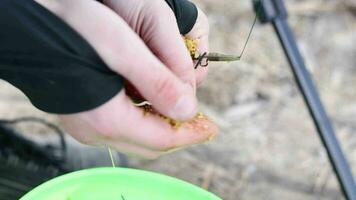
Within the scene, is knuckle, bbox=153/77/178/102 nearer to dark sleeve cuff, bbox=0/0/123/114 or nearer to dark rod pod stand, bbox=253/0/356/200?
dark sleeve cuff, bbox=0/0/123/114

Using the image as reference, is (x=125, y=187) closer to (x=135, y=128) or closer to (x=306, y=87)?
(x=135, y=128)

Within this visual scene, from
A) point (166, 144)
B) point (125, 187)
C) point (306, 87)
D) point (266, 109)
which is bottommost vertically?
point (266, 109)

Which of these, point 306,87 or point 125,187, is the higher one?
point 125,187

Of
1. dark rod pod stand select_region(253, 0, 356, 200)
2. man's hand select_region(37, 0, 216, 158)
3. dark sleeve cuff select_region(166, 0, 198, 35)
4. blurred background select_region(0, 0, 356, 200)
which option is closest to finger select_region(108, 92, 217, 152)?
man's hand select_region(37, 0, 216, 158)

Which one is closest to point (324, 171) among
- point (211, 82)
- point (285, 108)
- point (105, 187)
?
point (285, 108)

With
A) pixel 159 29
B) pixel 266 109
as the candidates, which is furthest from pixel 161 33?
pixel 266 109
